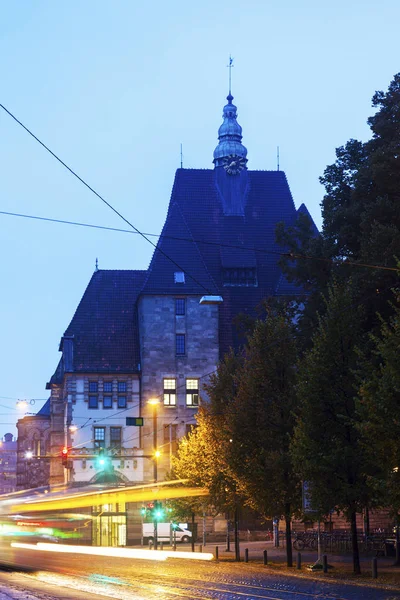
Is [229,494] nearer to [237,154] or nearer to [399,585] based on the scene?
[399,585]

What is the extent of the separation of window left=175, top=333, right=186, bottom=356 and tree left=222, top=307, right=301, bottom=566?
42.5 metres

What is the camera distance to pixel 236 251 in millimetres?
93062

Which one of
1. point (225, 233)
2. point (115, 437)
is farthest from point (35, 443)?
point (225, 233)

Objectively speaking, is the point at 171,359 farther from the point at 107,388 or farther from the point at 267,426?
the point at 267,426

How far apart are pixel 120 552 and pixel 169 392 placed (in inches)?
1179

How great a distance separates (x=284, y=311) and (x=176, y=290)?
113 feet

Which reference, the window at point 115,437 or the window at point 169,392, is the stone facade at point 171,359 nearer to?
the window at point 169,392

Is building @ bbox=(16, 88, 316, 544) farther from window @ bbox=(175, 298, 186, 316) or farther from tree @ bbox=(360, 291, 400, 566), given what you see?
tree @ bbox=(360, 291, 400, 566)

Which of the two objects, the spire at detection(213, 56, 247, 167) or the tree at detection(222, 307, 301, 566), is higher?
the spire at detection(213, 56, 247, 167)

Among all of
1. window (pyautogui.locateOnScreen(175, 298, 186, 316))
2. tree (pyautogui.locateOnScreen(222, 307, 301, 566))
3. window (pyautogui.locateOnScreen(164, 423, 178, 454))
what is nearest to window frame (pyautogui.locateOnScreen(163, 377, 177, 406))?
window (pyautogui.locateOnScreen(164, 423, 178, 454))

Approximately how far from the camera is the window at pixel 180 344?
87938mm

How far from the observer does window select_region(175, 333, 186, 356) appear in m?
87.9

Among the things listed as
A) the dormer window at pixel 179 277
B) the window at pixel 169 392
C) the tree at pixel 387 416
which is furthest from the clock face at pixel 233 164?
the tree at pixel 387 416

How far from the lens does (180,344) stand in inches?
3467
